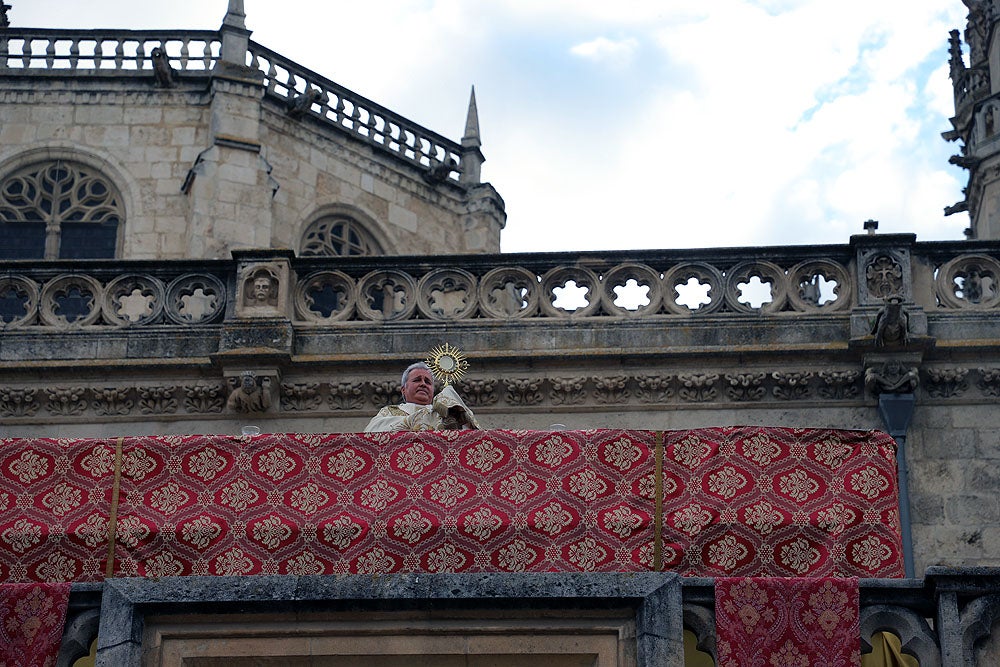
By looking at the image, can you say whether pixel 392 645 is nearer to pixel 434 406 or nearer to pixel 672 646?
pixel 672 646

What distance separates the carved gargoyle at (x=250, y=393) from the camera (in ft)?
48.8

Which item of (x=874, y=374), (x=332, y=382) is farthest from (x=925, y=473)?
(x=332, y=382)

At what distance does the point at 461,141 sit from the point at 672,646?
77.0ft

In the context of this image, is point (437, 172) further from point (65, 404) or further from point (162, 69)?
point (65, 404)

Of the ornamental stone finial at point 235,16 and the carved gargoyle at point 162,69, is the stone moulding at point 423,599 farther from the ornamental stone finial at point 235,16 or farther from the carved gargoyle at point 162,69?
the ornamental stone finial at point 235,16

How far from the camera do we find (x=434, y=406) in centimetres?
1109

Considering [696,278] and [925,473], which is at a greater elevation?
[696,278]

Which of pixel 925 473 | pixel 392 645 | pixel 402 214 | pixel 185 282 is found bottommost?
pixel 392 645

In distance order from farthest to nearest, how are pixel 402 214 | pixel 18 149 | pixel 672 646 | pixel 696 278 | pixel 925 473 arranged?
1. pixel 402 214
2. pixel 18 149
3. pixel 696 278
4. pixel 925 473
5. pixel 672 646

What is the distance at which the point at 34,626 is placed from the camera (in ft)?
A: 29.3

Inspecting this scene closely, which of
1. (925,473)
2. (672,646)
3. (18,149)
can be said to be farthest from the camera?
(18,149)

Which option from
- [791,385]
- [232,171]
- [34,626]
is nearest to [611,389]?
[791,385]

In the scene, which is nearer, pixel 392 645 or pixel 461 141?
pixel 392 645

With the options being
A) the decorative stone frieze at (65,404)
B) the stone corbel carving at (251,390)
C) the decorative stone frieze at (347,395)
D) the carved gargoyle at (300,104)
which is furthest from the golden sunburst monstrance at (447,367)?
the carved gargoyle at (300,104)
